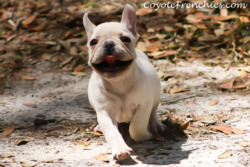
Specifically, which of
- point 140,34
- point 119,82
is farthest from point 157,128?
point 140,34

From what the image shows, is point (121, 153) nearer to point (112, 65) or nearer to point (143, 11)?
point (112, 65)

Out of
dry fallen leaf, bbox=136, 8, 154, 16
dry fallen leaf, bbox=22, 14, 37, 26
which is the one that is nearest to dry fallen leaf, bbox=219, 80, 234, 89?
dry fallen leaf, bbox=136, 8, 154, 16

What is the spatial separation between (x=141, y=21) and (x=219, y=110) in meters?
3.09

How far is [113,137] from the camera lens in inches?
123

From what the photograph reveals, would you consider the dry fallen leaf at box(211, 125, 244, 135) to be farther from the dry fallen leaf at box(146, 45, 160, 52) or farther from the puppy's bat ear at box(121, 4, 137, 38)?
the dry fallen leaf at box(146, 45, 160, 52)

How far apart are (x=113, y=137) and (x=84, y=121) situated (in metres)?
1.11

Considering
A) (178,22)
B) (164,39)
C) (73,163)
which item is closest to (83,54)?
(164,39)

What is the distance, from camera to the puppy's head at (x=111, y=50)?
3.03 metres

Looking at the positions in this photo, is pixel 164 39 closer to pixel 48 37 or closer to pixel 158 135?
pixel 48 37

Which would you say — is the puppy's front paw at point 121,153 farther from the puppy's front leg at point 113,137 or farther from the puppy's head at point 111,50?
the puppy's head at point 111,50

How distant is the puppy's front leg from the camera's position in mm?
2973

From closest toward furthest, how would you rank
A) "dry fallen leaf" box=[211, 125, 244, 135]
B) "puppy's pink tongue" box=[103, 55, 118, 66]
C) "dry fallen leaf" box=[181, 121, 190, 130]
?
"puppy's pink tongue" box=[103, 55, 118, 66]
"dry fallen leaf" box=[211, 125, 244, 135]
"dry fallen leaf" box=[181, 121, 190, 130]

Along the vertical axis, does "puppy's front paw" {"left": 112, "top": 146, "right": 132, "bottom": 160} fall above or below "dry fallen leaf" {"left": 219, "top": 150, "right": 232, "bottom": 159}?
above

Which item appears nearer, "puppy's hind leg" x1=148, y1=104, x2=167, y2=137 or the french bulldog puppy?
the french bulldog puppy
